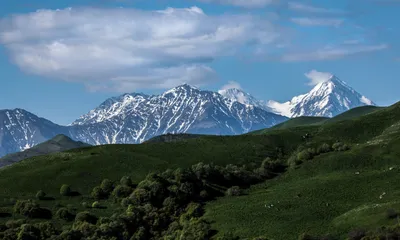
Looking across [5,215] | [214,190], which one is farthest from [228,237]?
[5,215]

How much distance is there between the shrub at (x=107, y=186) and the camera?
416 feet

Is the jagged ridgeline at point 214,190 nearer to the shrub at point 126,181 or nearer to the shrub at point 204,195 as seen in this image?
the shrub at point 126,181

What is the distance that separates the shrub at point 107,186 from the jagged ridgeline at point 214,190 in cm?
25

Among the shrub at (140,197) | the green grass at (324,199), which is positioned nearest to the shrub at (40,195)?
the shrub at (140,197)

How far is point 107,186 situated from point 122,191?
19.2 ft

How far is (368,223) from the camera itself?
85.0 m

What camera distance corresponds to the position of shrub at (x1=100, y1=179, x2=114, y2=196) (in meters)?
127

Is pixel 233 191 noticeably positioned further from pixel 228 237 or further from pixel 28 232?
pixel 28 232

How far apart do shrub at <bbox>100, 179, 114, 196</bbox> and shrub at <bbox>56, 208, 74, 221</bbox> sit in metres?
16.4

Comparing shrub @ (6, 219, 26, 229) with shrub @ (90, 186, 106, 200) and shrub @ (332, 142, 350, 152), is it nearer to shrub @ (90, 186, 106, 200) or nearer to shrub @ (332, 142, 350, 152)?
shrub @ (90, 186, 106, 200)

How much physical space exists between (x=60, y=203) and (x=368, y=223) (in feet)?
215

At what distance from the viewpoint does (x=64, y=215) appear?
10956 cm

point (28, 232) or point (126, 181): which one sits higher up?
point (126, 181)

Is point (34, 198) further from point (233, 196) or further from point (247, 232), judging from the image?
point (247, 232)
